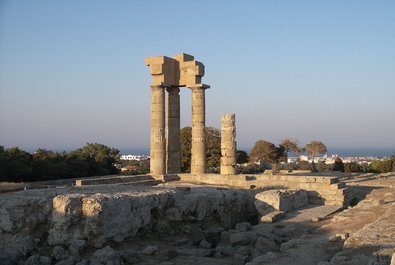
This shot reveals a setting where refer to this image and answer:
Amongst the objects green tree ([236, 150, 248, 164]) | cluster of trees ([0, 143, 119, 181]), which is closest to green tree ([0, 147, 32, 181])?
cluster of trees ([0, 143, 119, 181])

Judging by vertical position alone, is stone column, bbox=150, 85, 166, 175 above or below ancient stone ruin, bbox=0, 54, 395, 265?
above

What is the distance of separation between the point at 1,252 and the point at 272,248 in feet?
20.0

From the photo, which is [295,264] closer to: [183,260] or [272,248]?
[272,248]

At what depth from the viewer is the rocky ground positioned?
9.67 metres

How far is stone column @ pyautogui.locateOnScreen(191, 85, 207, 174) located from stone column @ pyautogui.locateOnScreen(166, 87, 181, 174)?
4.08 ft

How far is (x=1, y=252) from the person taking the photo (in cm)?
973

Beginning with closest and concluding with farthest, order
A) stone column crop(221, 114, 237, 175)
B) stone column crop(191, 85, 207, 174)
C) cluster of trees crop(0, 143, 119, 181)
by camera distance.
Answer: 1. stone column crop(221, 114, 237, 175)
2. stone column crop(191, 85, 207, 174)
3. cluster of trees crop(0, 143, 119, 181)

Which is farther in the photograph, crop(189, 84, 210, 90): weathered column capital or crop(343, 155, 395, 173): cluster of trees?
crop(343, 155, 395, 173): cluster of trees

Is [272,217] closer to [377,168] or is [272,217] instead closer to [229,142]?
[229,142]

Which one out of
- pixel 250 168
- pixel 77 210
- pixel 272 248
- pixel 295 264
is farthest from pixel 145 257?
pixel 250 168

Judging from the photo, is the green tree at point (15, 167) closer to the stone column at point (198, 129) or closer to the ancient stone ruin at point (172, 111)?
the ancient stone ruin at point (172, 111)

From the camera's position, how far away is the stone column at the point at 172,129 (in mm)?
25348

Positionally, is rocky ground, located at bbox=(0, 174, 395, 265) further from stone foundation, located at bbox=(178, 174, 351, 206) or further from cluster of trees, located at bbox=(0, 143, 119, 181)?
cluster of trees, located at bbox=(0, 143, 119, 181)

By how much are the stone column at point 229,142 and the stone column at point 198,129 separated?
51.4 inches
